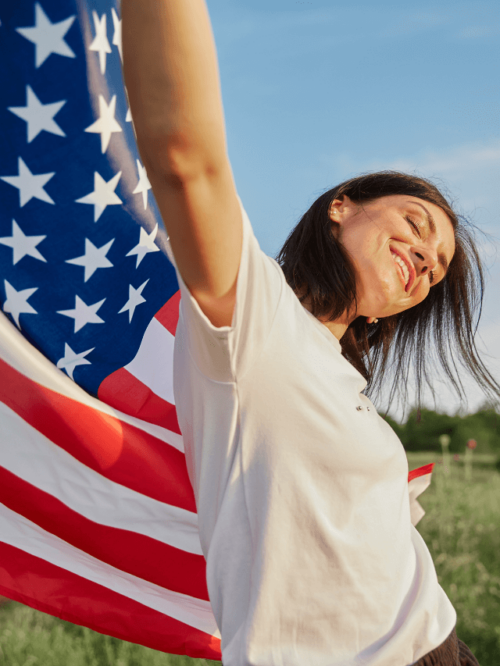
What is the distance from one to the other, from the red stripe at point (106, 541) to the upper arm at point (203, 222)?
1.25m

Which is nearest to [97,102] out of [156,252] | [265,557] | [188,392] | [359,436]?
[156,252]

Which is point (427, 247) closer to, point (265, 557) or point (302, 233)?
point (302, 233)

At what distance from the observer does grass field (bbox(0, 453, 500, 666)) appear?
15.4 ft

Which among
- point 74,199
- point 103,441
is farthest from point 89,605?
point 74,199

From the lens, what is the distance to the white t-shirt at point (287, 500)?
1057mm

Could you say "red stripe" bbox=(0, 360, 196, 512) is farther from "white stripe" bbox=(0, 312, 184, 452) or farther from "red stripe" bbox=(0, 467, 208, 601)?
"red stripe" bbox=(0, 467, 208, 601)

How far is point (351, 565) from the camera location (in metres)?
1.13

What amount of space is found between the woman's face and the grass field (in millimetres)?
4122

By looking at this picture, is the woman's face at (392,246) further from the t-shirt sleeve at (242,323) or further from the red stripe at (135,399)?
the red stripe at (135,399)

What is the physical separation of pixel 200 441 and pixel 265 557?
0.26m

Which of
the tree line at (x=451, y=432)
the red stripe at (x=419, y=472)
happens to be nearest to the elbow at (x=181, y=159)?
the red stripe at (x=419, y=472)

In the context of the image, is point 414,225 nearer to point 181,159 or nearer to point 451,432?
point 181,159

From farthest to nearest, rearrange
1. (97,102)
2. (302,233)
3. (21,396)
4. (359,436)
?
(21,396) → (302,233) → (97,102) → (359,436)

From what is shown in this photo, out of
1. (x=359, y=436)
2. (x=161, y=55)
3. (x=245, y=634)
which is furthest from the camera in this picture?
(x=359, y=436)
